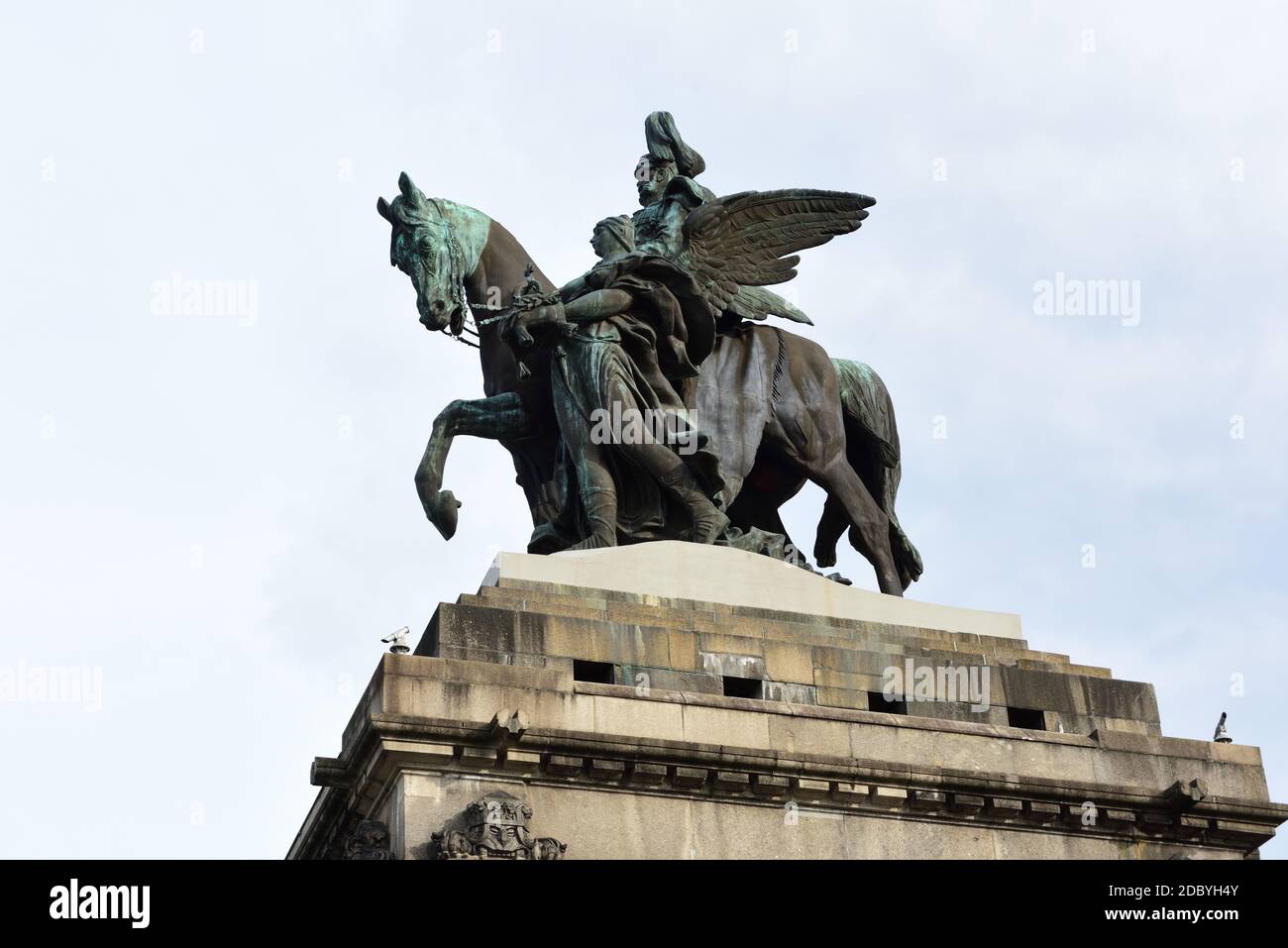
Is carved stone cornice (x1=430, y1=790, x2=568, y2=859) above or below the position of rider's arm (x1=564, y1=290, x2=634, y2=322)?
below

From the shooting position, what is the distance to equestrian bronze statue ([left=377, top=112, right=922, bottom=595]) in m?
32.3

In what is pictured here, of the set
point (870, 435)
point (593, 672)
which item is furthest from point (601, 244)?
point (593, 672)

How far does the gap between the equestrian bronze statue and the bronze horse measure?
0.03 meters

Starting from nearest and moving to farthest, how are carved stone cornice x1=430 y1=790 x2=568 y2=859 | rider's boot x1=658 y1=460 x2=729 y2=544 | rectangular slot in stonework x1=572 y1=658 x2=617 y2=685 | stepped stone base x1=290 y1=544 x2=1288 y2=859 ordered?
carved stone cornice x1=430 y1=790 x2=568 y2=859, stepped stone base x1=290 y1=544 x2=1288 y2=859, rectangular slot in stonework x1=572 y1=658 x2=617 y2=685, rider's boot x1=658 y1=460 x2=729 y2=544

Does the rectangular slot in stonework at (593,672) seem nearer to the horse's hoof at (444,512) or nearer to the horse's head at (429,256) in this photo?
the horse's hoof at (444,512)

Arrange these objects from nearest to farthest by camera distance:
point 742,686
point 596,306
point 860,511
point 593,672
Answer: point 593,672 < point 742,686 < point 596,306 < point 860,511

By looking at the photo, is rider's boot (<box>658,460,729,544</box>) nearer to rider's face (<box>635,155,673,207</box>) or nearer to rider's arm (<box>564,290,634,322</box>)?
rider's arm (<box>564,290,634,322</box>)

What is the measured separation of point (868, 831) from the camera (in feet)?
93.5

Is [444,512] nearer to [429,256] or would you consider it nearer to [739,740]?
[429,256]

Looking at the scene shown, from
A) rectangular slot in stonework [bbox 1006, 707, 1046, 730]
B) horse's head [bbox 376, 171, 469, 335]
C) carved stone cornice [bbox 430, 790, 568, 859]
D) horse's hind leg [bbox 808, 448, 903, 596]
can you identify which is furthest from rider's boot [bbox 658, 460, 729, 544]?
carved stone cornice [bbox 430, 790, 568, 859]

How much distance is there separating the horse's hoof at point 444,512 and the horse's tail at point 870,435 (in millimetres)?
5890

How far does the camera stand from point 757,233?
3472 centimetres

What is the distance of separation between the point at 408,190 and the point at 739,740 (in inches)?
372

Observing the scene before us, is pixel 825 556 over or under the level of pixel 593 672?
over
